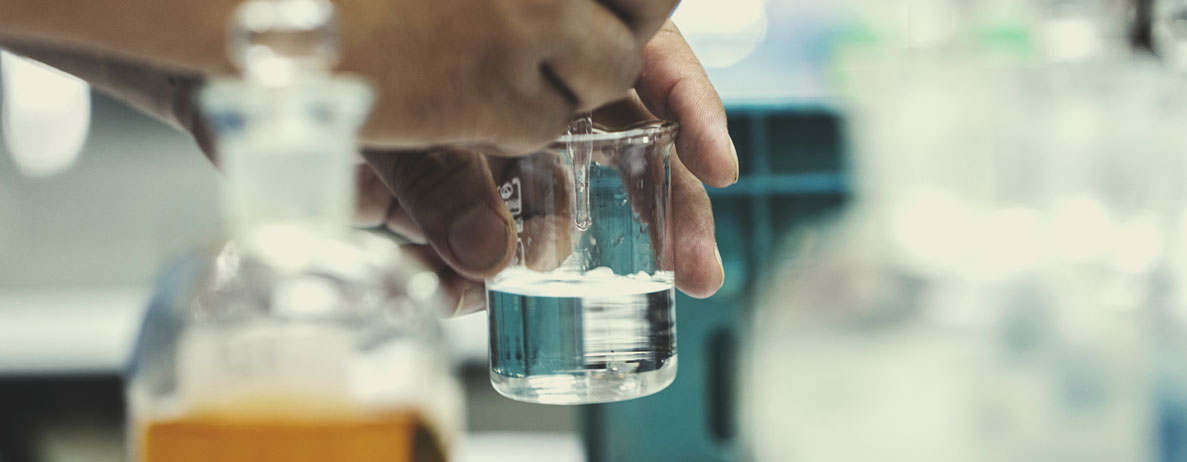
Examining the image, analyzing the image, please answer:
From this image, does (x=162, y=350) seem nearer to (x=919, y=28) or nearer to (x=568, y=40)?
(x=568, y=40)

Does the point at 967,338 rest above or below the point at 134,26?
below

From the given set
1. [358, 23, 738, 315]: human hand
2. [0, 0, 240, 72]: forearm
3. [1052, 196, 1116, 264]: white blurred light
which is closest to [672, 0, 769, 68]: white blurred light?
[1052, 196, 1116, 264]: white blurred light

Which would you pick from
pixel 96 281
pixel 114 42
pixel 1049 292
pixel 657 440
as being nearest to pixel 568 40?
pixel 114 42

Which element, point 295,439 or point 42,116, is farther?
point 42,116

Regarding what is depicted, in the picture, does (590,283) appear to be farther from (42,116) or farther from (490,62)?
(42,116)

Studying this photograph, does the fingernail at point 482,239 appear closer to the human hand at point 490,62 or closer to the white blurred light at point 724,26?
the human hand at point 490,62

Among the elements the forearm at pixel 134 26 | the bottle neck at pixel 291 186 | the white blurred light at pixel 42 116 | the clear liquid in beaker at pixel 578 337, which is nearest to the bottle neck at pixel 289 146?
the bottle neck at pixel 291 186

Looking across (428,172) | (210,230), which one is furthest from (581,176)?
(210,230)

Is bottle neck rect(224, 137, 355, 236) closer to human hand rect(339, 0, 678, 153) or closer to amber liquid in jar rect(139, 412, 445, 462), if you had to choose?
amber liquid in jar rect(139, 412, 445, 462)
